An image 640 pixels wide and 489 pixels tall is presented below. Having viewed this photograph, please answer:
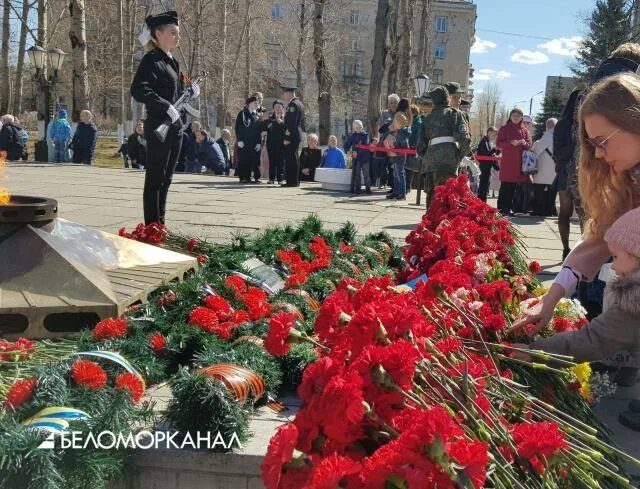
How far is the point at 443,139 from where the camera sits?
8234mm

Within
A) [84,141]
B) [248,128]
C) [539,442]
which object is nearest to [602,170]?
[539,442]

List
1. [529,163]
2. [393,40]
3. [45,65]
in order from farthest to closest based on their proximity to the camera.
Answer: [45,65], [393,40], [529,163]

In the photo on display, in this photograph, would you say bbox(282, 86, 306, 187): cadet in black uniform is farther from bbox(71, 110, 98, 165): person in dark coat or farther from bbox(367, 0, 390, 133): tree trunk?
bbox(71, 110, 98, 165): person in dark coat

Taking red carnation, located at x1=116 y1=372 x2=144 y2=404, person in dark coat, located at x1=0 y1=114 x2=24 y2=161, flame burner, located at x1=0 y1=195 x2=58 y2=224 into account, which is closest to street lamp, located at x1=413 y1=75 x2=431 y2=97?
person in dark coat, located at x1=0 y1=114 x2=24 y2=161

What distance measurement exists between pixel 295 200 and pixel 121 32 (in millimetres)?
23281

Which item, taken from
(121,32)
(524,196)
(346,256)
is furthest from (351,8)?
(346,256)

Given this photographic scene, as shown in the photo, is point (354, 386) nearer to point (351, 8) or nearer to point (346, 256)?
point (346, 256)

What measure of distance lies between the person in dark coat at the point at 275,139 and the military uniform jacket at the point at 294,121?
92 centimetres

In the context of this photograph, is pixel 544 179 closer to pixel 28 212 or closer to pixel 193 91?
pixel 193 91

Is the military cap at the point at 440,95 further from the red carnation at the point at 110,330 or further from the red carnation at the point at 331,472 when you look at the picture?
the red carnation at the point at 331,472

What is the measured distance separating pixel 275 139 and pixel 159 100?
936 centimetres

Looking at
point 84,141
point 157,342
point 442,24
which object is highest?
point 442,24

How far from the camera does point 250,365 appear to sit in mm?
2693

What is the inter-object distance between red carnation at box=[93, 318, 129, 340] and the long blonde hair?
2063mm
